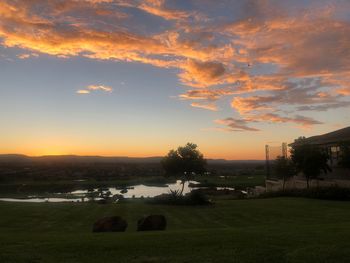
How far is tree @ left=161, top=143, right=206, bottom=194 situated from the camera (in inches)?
2317

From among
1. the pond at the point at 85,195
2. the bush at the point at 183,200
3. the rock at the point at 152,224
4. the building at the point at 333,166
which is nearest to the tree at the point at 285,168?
the building at the point at 333,166

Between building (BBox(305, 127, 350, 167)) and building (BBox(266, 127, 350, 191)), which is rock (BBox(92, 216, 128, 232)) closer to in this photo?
building (BBox(266, 127, 350, 191))

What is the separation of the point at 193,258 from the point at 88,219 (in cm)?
1717

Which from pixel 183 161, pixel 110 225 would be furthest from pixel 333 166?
pixel 110 225

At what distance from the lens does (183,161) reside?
58844 mm

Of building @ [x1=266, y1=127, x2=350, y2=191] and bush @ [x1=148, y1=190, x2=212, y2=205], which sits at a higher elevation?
building @ [x1=266, y1=127, x2=350, y2=191]

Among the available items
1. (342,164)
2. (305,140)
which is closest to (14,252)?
(342,164)

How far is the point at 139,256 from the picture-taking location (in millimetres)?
12000

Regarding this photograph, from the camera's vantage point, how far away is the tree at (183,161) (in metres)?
58.8

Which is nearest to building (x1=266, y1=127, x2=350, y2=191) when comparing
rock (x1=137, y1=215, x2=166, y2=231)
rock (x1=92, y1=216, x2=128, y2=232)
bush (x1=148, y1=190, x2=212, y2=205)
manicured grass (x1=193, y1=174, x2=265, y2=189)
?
bush (x1=148, y1=190, x2=212, y2=205)

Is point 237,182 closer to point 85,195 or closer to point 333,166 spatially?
point 85,195

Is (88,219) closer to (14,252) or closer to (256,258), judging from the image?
(14,252)

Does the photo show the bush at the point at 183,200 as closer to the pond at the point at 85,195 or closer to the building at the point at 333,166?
the pond at the point at 85,195

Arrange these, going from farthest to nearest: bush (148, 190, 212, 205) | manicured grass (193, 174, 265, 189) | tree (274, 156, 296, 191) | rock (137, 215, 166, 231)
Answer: manicured grass (193, 174, 265, 189) → tree (274, 156, 296, 191) → bush (148, 190, 212, 205) → rock (137, 215, 166, 231)
